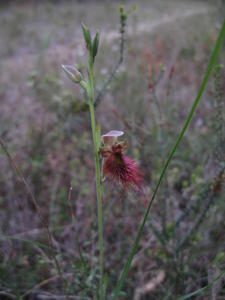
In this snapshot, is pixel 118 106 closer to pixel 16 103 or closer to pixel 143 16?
pixel 16 103

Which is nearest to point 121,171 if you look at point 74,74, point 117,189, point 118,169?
point 118,169

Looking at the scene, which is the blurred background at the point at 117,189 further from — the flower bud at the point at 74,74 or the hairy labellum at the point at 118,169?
the flower bud at the point at 74,74

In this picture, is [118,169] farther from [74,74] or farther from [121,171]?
[74,74]

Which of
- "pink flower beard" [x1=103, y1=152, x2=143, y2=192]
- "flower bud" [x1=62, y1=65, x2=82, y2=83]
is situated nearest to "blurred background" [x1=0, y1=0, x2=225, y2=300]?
"pink flower beard" [x1=103, y1=152, x2=143, y2=192]

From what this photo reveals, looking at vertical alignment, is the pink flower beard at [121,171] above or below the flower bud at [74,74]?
below

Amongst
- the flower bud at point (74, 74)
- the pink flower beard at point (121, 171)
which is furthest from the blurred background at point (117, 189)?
the flower bud at point (74, 74)

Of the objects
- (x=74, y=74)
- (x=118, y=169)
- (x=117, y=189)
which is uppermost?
(x=74, y=74)

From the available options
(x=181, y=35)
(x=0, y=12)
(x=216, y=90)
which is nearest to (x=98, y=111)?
(x=216, y=90)
